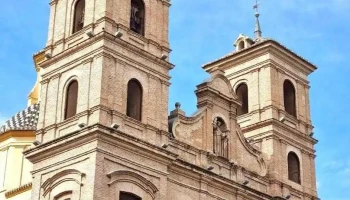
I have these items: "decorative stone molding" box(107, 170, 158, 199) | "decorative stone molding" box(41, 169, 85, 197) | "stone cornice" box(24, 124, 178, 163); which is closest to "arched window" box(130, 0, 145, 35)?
"stone cornice" box(24, 124, 178, 163)

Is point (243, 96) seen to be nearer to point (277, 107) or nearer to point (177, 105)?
point (277, 107)

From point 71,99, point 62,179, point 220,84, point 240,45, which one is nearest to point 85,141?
point 62,179

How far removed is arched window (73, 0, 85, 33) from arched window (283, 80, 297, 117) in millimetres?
12743

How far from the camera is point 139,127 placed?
111 ft

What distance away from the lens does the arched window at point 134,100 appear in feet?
113

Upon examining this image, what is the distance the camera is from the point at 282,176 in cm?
4069

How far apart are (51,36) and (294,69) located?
14.2 m

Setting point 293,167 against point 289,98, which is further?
point 289,98

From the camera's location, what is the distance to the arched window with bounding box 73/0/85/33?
36.1 meters

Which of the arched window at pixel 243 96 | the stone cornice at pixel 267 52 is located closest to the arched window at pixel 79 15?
the stone cornice at pixel 267 52

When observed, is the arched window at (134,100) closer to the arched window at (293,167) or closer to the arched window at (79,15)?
the arched window at (79,15)

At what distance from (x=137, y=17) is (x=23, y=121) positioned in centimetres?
1067

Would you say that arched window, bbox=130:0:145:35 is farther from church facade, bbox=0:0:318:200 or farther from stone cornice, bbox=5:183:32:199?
stone cornice, bbox=5:183:32:199

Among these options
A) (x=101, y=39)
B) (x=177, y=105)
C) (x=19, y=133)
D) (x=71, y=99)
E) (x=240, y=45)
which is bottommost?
(x=71, y=99)
